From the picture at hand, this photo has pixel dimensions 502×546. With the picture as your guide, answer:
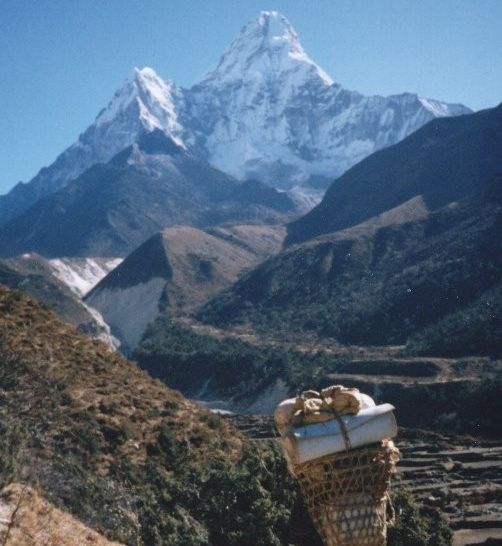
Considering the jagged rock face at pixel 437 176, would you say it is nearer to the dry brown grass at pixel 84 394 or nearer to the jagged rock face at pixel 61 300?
the jagged rock face at pixel 61 300

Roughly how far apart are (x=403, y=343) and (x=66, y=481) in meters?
81.9

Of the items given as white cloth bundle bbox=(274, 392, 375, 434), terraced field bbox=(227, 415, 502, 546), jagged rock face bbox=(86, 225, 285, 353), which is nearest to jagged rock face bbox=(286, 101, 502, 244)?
jagged rock face bbox=(86, 225, 285, 353)

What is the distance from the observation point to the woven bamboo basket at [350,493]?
3.27m

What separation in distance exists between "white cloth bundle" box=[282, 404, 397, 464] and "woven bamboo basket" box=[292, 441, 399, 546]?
48mm

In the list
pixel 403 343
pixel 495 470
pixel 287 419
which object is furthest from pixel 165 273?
pixel 287 419

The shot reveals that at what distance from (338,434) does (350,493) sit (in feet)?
0.96

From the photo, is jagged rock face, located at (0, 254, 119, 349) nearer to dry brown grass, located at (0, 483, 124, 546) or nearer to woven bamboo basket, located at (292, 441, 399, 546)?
dry brown grass, located at (0, 483, 124, 546)

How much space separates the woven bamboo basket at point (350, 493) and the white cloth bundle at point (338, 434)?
48mm

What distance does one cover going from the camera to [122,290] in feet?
507

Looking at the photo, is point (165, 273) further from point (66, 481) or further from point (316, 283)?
point (66, 481)

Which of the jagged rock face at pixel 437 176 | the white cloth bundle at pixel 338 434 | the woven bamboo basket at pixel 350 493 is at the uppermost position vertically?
the jagged rock face at pixel 437 176

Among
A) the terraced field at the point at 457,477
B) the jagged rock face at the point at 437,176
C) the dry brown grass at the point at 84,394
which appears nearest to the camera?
the dry brown grass at the point at 84,394

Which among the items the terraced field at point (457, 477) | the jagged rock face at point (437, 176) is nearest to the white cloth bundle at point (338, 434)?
the terraced field at point (457, 477)

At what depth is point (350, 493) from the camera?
3.33m
